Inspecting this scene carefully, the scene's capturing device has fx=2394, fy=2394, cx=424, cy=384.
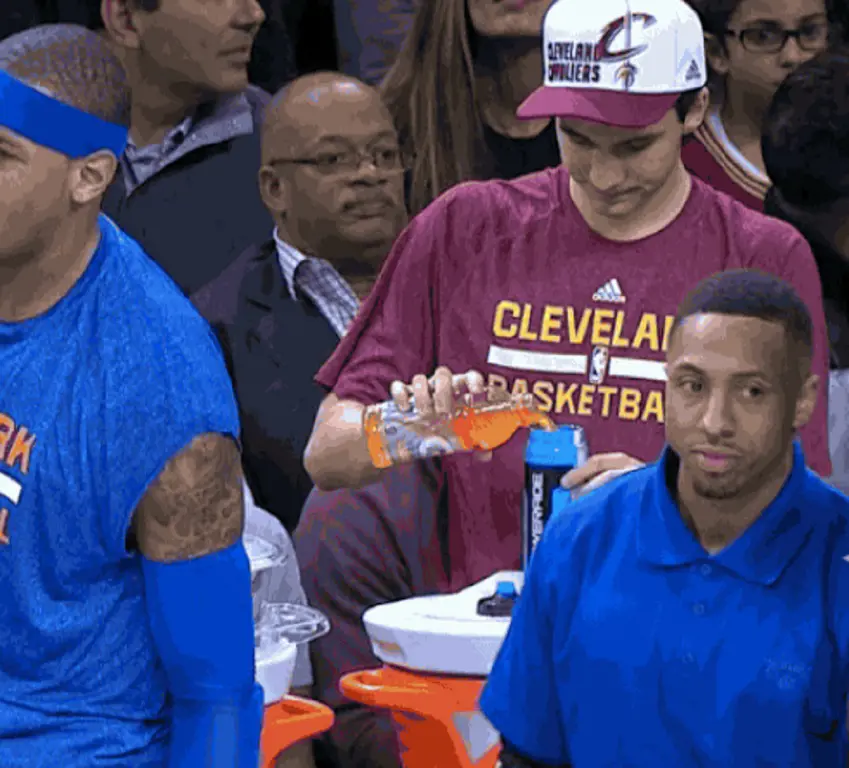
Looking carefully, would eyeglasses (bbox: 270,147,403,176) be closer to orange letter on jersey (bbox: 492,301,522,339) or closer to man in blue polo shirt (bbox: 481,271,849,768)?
orange letter on jersey (bbox: 492,301,522,339)

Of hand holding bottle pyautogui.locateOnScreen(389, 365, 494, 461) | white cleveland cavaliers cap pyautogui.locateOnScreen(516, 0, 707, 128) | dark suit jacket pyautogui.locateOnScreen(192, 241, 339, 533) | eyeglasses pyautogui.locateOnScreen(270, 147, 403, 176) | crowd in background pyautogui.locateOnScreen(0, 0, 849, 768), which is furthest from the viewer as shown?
eyeglasses pyautogui.locateOnScreen(270, 147, 403, 176)

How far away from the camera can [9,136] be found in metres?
3.04

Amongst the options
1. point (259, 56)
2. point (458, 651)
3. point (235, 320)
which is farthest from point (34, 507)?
point (259, 56)

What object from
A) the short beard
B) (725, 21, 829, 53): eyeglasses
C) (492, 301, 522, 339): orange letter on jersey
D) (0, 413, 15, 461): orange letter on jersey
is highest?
(725, 21, 829, 53): eyeglasses

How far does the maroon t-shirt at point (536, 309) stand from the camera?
3.82 metres

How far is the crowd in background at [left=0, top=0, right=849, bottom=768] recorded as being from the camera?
435 cm

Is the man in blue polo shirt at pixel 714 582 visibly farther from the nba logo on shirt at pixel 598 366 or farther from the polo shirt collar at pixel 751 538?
the nba logo on shirt at pixel 598 366

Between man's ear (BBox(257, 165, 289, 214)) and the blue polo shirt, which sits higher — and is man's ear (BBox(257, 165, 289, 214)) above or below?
above

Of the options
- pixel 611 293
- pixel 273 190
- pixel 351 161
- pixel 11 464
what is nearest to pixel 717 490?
pixel 11 464

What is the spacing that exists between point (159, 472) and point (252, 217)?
226cm

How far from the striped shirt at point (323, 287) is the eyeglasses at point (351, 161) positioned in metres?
0.19

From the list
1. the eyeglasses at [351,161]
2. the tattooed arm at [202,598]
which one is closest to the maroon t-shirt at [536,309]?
the tattooed arm at [202,598]

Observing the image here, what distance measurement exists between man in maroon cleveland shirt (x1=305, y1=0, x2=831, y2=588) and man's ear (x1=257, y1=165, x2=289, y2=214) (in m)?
1.09

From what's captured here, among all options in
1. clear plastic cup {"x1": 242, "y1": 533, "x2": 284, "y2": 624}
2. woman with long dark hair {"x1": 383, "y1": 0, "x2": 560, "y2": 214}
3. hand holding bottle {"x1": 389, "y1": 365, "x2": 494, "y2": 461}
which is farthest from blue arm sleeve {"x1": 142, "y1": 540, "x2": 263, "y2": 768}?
woman with long dark hair {"x1": 383, "y1": 0, "x2": 560, "y2": 214}
